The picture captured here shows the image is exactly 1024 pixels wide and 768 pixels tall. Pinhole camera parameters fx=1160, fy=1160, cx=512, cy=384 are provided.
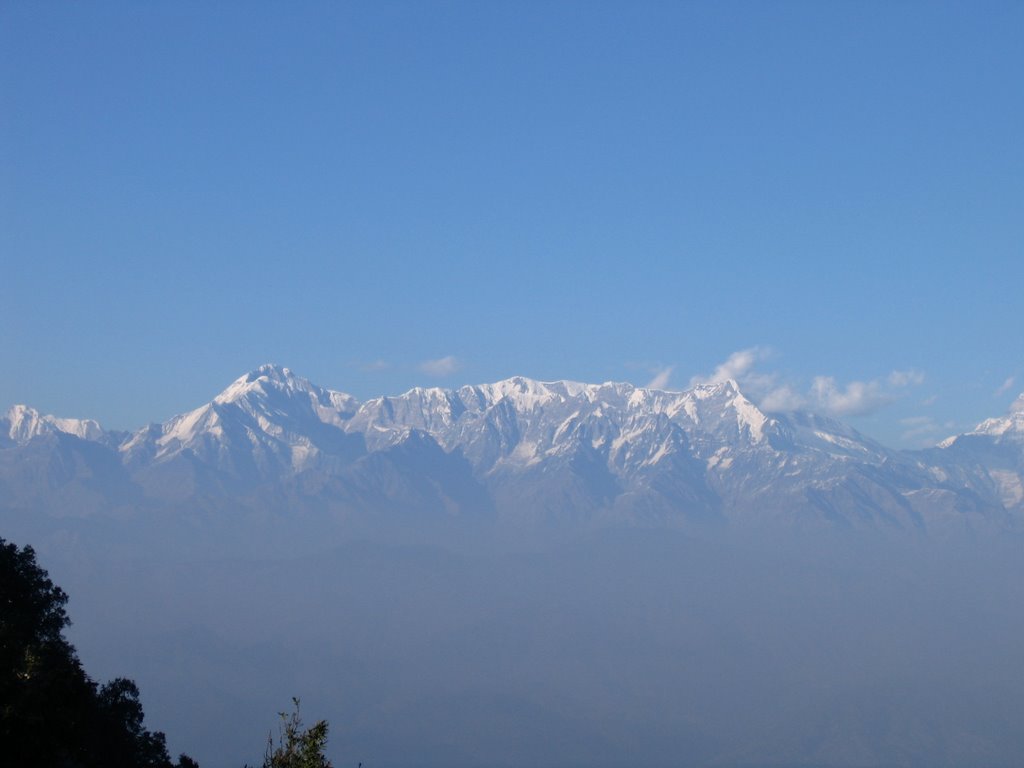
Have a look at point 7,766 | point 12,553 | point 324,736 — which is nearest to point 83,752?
point 7,766

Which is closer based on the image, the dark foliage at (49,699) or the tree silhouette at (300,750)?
the dark foliage at (49,699)

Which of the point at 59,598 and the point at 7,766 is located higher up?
the point at 59,598

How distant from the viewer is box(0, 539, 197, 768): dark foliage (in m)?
44.2

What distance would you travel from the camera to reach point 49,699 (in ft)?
149

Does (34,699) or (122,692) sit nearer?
(34,699)

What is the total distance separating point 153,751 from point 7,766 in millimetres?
23813

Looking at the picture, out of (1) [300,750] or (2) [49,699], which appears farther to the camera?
(1) [300,750]

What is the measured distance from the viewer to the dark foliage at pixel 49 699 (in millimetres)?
44250

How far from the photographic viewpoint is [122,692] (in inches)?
2776

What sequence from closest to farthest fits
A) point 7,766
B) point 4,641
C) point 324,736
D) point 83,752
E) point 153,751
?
point 7,766
point 324,736
point 4,641
point 83,752
point 153,751

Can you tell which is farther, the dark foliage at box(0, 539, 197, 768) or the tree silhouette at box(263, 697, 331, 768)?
the tree silhouette at box(263, 697, 331, 768)

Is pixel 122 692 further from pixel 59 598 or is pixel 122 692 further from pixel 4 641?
pixel 4 641

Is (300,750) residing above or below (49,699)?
below

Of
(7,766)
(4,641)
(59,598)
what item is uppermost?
(59,598)
